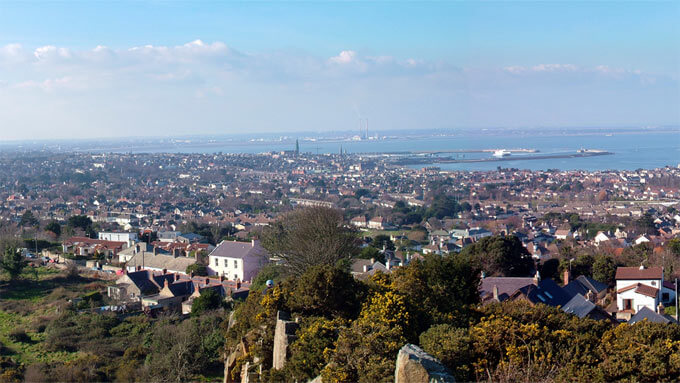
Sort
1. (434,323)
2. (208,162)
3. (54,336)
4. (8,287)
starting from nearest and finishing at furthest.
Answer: (434,323), (54,336), (8,287), (208,162)

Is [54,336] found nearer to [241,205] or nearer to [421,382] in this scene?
[421,382]

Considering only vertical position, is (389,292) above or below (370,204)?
above

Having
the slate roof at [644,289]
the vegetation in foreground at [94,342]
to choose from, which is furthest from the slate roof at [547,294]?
the vegetation in foreground at [94,342]

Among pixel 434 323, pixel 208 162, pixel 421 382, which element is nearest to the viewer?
pixel 421 382

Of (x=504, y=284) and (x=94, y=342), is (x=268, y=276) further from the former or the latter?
(x=504, y=284)

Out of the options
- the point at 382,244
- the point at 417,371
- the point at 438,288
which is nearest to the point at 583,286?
the point at 438,288

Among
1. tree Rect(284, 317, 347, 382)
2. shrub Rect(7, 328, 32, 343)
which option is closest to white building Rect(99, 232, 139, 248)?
shrub Rect(7, 328, 32, 343)

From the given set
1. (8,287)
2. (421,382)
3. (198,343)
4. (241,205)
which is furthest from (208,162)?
(421,382)

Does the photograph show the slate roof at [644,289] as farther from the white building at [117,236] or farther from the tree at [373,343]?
the white building at [117,236]
